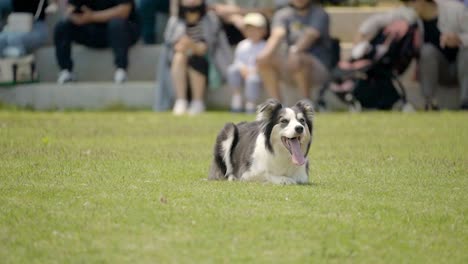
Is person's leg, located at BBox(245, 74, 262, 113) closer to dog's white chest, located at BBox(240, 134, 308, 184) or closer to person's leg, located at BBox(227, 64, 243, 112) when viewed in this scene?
person's leg, located at BBox(227, 64, 243, 112)

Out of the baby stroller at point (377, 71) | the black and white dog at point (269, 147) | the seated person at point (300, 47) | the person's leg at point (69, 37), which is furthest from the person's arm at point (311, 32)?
the black and white dog at point (269, 147)

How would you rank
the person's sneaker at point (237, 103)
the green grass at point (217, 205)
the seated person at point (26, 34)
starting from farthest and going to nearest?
the seated person at point (26, 34), the person's sneaker at point (237, 103), the green grass at point (217, 205)

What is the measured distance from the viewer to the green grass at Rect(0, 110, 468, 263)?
838 centimetres

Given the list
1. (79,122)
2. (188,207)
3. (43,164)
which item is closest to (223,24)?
(79,122)

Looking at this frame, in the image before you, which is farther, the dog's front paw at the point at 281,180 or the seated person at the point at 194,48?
the seated person at the point at 194,48

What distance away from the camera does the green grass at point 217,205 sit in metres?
8.38

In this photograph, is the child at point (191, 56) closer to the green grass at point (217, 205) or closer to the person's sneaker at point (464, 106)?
the person's sneaker at point (464, 106)

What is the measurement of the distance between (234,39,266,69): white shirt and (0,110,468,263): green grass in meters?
4.93

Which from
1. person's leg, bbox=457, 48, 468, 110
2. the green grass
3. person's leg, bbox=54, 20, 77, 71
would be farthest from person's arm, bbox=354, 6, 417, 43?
person's leg, bbox=54, 20, 77, 71

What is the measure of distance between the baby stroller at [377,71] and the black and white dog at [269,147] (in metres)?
9.24

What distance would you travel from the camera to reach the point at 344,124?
19.1m

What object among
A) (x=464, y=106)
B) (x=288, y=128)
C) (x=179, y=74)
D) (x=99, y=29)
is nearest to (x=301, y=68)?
(x=179, y=74)

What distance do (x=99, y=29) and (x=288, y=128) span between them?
12043mm

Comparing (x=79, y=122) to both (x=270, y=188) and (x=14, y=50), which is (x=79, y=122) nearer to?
(x=14, y=50)
